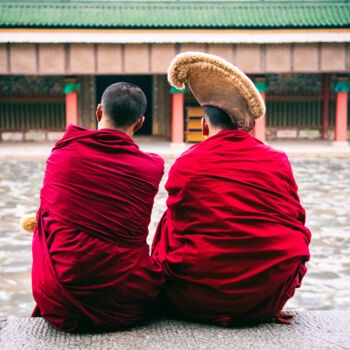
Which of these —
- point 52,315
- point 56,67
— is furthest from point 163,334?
point 56,67

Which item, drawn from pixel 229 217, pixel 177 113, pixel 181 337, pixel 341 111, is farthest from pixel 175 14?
pixel 181 337

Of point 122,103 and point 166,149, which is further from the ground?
point 122,103

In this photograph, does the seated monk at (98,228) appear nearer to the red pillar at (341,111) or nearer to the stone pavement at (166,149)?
the stone pavement at (166,149)

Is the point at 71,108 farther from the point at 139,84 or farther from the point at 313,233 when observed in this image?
the point at 313,233

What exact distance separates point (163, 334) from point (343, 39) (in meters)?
14.2

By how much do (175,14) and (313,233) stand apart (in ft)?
34.7

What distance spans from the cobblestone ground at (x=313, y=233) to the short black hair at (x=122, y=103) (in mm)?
2115

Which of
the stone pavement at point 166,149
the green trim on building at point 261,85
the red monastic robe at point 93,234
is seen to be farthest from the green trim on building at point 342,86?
the red monastic robe at point 93,234

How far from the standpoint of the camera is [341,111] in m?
16.4

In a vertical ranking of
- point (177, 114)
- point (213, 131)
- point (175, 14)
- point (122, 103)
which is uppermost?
point (175, 14)

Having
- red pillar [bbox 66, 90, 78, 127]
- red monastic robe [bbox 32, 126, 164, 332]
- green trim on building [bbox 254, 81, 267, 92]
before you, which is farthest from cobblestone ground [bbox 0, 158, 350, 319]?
green trim on building [bbox 254, 81, 267, 92]

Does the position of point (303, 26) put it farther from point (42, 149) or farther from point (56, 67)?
point (42, 149)

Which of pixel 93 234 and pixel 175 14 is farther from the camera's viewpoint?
pixel 175 14

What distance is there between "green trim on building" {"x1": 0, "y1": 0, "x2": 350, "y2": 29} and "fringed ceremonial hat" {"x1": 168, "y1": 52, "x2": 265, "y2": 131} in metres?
12.6
